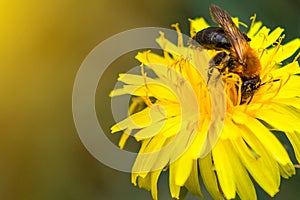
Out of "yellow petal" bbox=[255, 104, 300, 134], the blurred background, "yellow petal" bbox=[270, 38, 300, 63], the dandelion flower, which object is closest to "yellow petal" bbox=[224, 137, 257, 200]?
the dandelion flower

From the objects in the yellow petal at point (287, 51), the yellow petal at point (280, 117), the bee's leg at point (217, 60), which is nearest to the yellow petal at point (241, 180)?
the yellow petal at point (280, 117)

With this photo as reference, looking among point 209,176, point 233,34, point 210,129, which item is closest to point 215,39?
point 233,34

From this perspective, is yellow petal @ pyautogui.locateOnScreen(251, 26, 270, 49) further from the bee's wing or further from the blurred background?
the blurred background

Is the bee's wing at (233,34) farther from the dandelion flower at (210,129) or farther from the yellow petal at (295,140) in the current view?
the yellow petal at (295,140)

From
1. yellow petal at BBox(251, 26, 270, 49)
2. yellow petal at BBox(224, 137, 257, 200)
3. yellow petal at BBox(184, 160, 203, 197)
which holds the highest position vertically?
yellow petal at BBox(251, 26, 270, 49)

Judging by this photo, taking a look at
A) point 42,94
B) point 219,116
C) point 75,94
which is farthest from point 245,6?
point 219,116

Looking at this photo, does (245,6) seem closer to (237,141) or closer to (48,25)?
(48,25)

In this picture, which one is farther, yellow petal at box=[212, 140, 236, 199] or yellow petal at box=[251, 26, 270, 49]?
yellow petal at box=[251, 26, 270, 49]

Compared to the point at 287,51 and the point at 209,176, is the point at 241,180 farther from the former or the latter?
the point at 287,51
